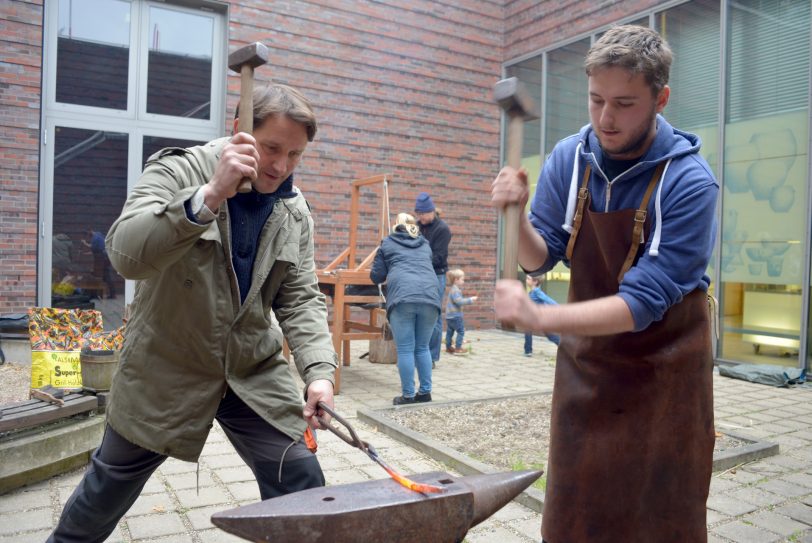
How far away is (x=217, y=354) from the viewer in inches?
88.8

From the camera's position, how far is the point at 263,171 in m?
2.26

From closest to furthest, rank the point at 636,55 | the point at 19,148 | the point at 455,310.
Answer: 1. the point at 636,55
2. the point at 19,148
3. the point at 455,310

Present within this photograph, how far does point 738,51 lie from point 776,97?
869 millimetres

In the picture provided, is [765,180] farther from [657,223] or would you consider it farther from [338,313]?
[657,223]

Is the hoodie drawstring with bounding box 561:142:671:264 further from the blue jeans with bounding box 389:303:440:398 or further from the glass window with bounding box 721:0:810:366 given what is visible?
the glass window with bounding box 721:0:810:366

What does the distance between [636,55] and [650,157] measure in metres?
0.31

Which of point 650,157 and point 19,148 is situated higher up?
point 19,148

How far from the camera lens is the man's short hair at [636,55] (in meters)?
1.78

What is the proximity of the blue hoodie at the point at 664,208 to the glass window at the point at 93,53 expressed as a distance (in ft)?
28.6

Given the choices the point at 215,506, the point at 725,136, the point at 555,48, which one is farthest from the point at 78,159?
the point at 725,136

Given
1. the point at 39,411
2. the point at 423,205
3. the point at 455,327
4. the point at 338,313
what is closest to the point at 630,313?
the point at 39,411

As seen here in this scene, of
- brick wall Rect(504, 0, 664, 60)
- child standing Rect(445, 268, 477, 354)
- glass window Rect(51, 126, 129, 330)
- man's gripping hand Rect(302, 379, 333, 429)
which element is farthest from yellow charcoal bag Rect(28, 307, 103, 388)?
brick wall Rect(504, 0, 664, 60)

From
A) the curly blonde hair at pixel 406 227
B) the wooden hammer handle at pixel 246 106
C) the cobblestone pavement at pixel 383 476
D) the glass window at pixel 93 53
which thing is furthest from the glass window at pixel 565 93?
the wooden hammer handle at pixel 246 106

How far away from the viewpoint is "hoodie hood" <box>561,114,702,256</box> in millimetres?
1887
